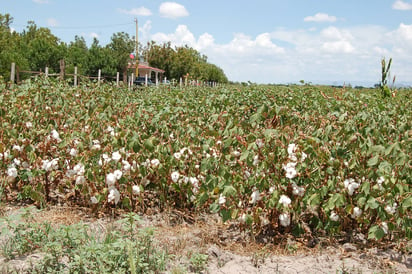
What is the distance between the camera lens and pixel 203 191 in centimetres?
321

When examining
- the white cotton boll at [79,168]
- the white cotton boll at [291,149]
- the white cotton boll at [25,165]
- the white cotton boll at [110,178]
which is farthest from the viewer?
the white cotton boll at [25,165]

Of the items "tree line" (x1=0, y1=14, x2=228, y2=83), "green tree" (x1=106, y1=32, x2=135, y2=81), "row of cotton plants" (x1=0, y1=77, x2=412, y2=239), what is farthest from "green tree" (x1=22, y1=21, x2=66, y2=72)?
"row of cotton plants" (x1=0, y1=77, x2=412, y2=239)

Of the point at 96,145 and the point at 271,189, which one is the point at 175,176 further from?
the point at 271,189

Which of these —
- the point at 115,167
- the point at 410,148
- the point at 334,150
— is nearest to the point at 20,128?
the point at 115,167

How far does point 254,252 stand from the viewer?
298 cm

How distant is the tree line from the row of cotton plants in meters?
9.80

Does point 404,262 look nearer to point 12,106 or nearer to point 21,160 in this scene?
point 21,160

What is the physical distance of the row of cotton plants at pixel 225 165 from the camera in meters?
2.89

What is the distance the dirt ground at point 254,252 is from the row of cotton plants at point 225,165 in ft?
0.47

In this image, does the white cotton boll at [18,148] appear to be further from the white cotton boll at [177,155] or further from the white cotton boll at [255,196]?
the white cotton boll at [255,196]

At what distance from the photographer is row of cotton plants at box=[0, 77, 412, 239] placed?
289cm

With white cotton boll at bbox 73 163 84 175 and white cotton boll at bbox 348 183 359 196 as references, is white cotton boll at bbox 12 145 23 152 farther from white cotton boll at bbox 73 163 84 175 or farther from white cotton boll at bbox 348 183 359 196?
white cotton boll at bbox 348 183 359 196

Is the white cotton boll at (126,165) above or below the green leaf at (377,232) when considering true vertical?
above

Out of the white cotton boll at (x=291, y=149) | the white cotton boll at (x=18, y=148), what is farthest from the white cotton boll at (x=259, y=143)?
the white cotton boll at (x=18, y=148)
